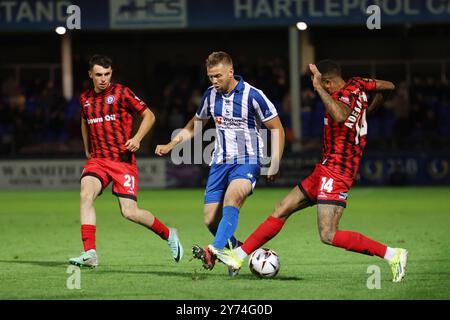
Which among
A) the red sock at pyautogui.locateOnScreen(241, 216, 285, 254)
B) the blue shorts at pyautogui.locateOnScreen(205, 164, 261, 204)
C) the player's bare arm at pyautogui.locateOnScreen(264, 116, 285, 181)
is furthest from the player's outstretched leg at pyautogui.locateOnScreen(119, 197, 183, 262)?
the player's bare arm at pyautogui.locateOnScreen(264, 116, 285, 181)

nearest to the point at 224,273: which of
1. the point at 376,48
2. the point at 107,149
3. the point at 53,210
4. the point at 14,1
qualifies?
the point at 107,149

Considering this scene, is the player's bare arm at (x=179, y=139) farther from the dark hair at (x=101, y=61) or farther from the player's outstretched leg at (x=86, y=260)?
the player's outstretched leg at (x=86, y=260)

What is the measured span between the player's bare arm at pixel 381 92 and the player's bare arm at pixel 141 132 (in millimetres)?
2027

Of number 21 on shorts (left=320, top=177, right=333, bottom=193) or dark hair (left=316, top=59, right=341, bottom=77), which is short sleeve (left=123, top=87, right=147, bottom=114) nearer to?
dark hair (left=316, top=59, right=341, bottom=77)

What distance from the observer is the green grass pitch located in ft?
24.8

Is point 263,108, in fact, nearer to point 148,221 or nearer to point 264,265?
point 264,265

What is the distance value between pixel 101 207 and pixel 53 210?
3.28 feet

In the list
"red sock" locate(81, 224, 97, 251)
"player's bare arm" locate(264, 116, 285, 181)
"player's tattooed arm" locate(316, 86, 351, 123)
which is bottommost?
"red sock" locate(81, 224, 97, 251)

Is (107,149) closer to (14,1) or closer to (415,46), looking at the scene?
(14,1)

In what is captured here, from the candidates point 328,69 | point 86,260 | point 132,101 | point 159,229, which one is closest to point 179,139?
point 132,101

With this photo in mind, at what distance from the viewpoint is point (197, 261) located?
973 centimetres

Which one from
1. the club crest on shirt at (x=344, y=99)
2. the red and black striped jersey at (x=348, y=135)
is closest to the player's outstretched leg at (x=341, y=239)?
the red and black striped jersey at (x=348, y=135)

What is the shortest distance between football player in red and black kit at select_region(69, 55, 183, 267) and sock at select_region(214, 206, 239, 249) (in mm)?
813

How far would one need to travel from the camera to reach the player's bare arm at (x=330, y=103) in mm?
7855
